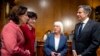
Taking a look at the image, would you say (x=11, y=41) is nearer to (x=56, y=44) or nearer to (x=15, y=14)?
(x=15, y=14)

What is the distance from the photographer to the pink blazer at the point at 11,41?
3.13m

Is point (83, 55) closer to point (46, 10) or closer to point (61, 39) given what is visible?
point (61, 39)

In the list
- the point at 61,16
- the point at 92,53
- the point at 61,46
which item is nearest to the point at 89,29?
the point at 92,53

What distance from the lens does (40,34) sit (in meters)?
11.2

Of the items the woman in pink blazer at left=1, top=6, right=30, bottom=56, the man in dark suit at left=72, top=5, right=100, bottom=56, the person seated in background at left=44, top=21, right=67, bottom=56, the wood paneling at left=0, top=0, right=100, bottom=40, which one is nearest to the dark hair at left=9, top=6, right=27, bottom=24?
the woman in pink blazer at left=1, top=6, right=30, bottom=56

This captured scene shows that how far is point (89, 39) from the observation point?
4141mm

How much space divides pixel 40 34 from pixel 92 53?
720 cm

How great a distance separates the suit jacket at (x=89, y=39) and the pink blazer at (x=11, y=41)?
3.95 ft

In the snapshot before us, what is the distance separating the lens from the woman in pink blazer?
3.14 m

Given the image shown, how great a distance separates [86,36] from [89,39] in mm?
70

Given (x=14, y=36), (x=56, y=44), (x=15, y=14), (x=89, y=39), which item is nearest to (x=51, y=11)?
(x=56, y=44)

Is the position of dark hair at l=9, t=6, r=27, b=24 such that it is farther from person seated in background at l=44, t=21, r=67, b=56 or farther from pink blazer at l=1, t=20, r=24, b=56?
person seated in background at l=44, t=21, r=67, b=56

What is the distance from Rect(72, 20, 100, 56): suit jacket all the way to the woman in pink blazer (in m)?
1.08

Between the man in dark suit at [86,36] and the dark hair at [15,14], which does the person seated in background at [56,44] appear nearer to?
the man in dark suit at [86,36]
